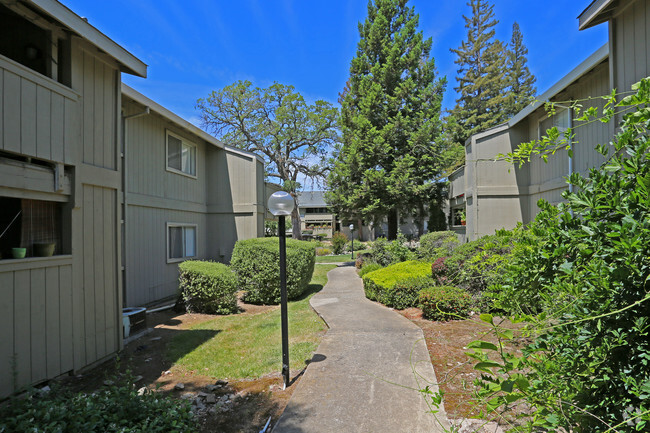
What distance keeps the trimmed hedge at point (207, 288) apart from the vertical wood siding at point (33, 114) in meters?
3.93

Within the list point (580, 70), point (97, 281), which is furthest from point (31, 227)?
point (580, 70)

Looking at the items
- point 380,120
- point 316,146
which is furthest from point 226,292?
point 316,146

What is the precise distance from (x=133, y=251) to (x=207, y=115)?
19913mm

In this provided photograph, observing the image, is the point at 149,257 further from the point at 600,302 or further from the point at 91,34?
the point at 600,302

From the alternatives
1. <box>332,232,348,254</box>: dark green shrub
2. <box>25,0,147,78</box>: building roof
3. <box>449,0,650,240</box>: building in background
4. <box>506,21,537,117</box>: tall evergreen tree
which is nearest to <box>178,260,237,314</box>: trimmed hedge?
<box>25,0,147,78</box>: building roof

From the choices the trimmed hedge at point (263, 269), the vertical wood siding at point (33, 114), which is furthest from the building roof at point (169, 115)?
the trimmed hedge at point (263, 269)

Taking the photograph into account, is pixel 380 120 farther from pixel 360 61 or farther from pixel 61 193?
pixel 61 193

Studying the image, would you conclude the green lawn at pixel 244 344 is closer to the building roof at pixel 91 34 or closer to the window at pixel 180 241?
the window at pixel 180 241

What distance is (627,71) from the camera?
552cm

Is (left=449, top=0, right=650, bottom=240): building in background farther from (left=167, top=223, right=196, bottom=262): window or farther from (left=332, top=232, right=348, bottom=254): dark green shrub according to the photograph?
(left=332, top=232, right=348, bottom=254): dark green shrub

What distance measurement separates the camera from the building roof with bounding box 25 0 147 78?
4203mm

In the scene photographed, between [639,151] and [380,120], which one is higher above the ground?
[380,120]

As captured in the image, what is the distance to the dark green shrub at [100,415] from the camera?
7.73 ft

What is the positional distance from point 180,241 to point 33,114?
22.3 feet
